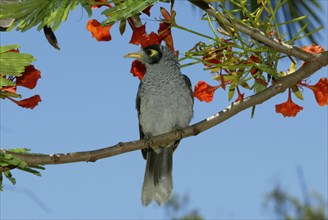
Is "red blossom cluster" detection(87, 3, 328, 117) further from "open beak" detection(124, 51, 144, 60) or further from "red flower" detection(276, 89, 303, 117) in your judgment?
"open beak" detection(124, 51, 144, 60)

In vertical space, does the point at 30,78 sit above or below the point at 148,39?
below

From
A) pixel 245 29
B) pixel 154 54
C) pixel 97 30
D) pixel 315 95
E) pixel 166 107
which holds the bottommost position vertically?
pixel 315 95

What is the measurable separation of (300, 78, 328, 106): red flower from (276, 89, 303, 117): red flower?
5.3 inches

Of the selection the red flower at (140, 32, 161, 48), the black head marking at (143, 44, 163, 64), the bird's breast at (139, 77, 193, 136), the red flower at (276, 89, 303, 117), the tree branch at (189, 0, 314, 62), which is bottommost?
the red flower at (276, 89, 303, 117)

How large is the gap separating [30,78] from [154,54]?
2.16 meters

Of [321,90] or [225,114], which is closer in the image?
[225,114]

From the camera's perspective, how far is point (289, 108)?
8.62ft

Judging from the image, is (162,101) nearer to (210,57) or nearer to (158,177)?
(158,177)

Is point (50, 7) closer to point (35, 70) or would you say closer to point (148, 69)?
point (35, 70)

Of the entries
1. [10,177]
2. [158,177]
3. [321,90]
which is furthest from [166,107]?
[10,177]

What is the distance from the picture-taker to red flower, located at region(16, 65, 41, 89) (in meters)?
2.29

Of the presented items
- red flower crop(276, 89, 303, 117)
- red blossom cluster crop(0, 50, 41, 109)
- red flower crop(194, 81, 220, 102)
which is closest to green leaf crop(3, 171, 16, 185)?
red blossom cluster crop(0, 50, 41, 109)

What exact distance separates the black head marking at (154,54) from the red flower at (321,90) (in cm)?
182

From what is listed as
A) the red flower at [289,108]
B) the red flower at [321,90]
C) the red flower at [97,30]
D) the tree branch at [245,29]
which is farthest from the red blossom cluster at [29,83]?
the red flower at [321,90]
